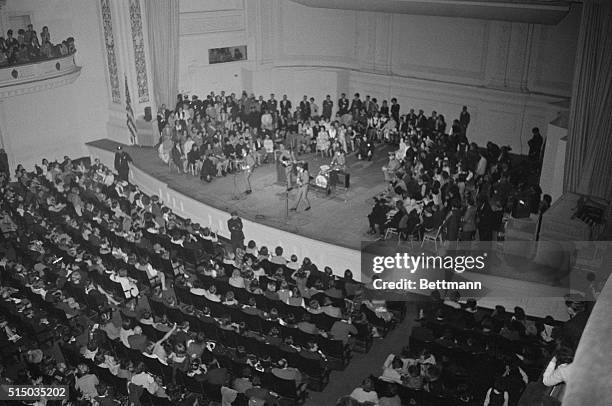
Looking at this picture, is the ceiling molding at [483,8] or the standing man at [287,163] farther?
the standing man at [287,163]

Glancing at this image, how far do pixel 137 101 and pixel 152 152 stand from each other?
68.4 inches

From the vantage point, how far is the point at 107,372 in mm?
8859

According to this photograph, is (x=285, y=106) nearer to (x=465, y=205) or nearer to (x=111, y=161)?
(x=111, y=161)

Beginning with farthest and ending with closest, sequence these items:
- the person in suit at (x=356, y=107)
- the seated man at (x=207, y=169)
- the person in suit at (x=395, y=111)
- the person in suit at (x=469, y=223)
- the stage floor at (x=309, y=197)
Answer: the person in suit at (x=356, y=107), the person in suit at (x=395, y=111), the seated man at (x=207, y=169), the stage floor at (x=309, y=197), the person in suit at (x=469, y=223)

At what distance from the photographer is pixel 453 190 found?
1238 centimetres

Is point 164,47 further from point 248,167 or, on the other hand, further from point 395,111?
point 395,111

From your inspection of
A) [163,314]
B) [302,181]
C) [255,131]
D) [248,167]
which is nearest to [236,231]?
[302,181]

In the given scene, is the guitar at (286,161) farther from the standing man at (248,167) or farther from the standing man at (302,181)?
the standing man at (302,181)

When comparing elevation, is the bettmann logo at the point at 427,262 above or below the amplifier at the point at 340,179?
below

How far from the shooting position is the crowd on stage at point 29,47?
1747cm

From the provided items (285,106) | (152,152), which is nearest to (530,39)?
(285,106)

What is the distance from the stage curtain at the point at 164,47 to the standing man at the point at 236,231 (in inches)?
310

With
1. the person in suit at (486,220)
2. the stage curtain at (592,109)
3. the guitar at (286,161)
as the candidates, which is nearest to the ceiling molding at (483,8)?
the stage curtain at (592,109)

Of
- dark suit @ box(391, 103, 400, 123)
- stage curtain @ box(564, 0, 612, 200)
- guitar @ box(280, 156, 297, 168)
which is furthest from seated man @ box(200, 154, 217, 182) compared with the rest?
stage curtain @ box(564, 0, 612, 200)
